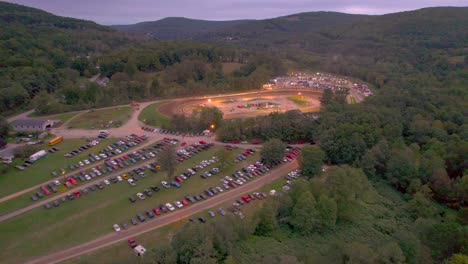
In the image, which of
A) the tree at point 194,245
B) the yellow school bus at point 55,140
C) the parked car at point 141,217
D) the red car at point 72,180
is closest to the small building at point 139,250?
the tree at point 194,245

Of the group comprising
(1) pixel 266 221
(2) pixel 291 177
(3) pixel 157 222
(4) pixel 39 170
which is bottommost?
(3) pixel 157 222

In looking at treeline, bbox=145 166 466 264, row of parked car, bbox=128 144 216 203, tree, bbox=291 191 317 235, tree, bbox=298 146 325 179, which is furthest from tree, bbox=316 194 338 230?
row of parked car, bbox=128 144 216 203

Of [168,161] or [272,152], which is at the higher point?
[168,161]

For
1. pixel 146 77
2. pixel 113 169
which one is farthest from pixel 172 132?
pixel 146 77

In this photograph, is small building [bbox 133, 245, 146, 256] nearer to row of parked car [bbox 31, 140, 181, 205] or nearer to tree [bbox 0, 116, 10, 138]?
row of parked car [bbox 31, 140, 181, 205]

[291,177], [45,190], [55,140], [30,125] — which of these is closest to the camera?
[45,190]

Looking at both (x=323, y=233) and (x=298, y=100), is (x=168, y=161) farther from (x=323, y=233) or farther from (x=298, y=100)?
(x=298, y=100)

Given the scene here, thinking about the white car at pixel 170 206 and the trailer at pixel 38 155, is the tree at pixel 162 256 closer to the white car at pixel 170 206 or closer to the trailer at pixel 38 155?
the white car at pixel 170 206
